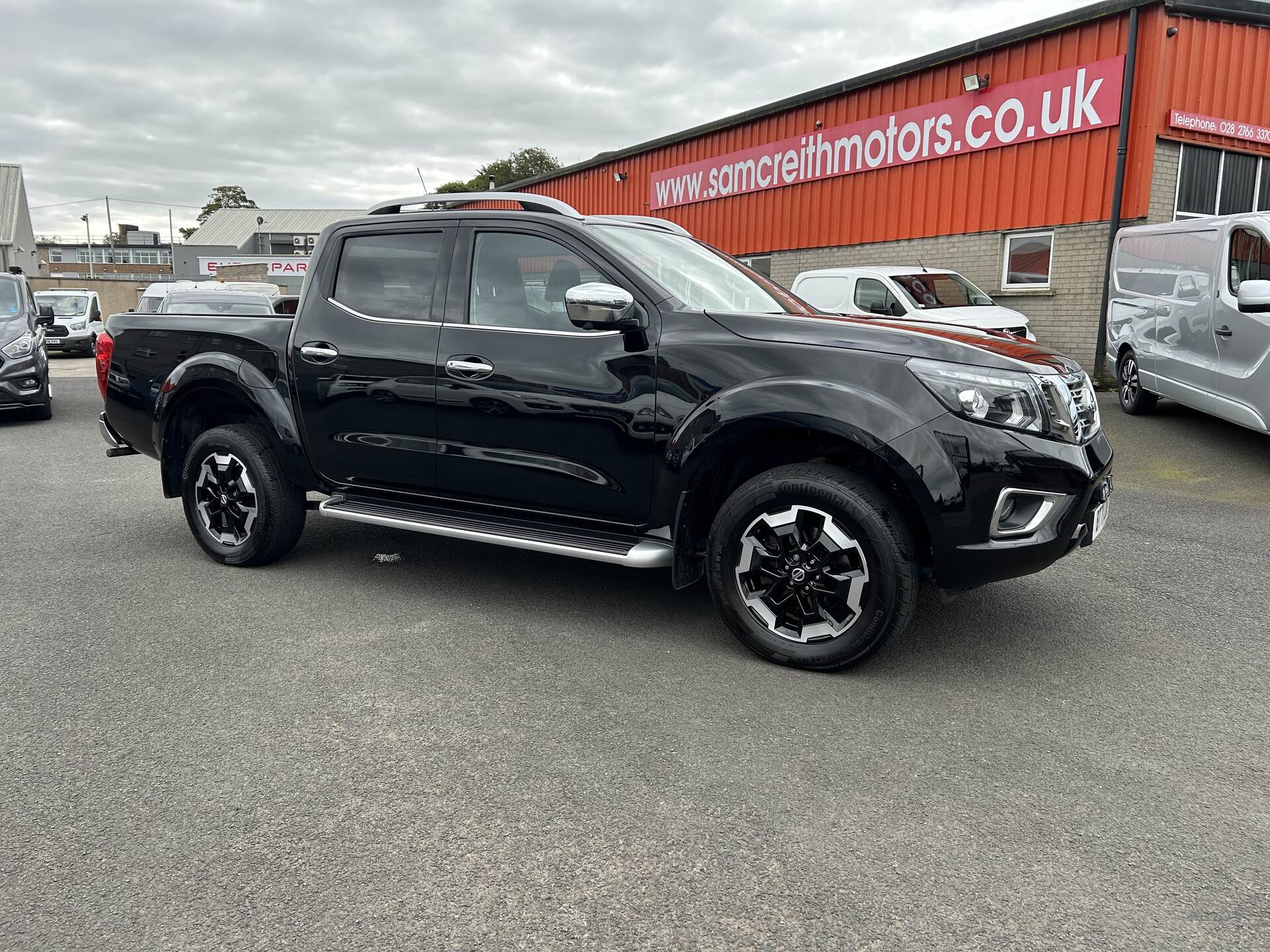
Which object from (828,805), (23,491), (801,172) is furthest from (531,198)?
(801,172)

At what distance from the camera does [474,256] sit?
15.2 ft

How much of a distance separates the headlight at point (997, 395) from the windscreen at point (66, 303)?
86.2 feet

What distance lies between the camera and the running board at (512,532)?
4062 mm

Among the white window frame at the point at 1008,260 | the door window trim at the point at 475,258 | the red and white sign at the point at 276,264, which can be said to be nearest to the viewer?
the door window trim at the point at 475,258

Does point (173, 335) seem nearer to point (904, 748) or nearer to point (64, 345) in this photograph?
point (904, 748)

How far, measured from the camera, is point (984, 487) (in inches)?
139

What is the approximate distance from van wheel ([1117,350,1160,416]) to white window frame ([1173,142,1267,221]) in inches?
129

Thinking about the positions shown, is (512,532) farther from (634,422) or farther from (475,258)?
(475,258)

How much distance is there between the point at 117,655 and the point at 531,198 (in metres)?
2.71

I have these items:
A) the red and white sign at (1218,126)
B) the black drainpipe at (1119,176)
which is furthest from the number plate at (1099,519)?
the red and white sign at (1218,126)

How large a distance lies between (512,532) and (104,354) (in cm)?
311

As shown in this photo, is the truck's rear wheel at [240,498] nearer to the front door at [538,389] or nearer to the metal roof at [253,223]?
the front door at [538,389]

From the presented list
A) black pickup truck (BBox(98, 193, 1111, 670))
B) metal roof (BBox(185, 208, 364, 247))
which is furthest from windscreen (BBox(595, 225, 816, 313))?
metal roof (BBox(185, 208, 364, 247))

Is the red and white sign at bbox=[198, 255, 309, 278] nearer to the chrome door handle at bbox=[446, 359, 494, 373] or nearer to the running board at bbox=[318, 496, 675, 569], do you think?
Result: the running board at bbox=[318, 496, 675, 569]
